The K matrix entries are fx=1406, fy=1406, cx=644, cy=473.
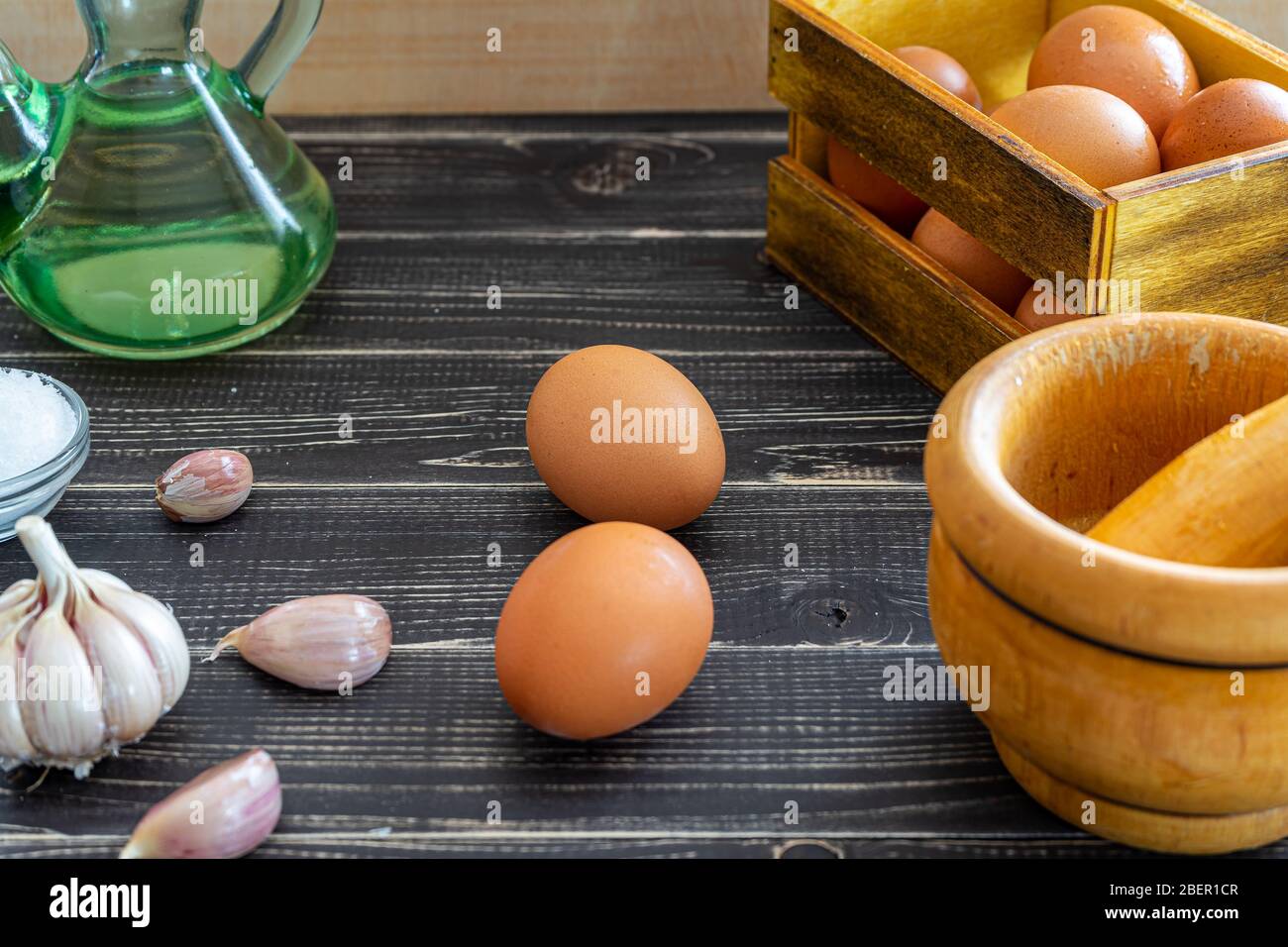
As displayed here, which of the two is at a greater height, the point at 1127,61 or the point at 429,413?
the point at 1127,61

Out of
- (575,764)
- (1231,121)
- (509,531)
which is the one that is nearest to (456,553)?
(509,531)

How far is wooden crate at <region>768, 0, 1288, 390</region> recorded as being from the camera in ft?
1.97

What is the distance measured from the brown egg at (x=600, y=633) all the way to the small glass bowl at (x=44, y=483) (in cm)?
23

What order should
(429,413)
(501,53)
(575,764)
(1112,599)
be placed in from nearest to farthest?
(1112,599)
(575,764)
(429,413)
(501,53)

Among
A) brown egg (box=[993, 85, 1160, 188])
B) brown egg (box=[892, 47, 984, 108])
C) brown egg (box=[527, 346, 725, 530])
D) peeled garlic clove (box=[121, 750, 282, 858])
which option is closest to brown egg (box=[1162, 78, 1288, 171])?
brown egg (box=[993, 85, 1160, 188])

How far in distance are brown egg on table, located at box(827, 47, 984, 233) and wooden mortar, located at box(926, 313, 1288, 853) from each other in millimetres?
262

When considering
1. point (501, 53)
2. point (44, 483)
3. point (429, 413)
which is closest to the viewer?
point (44, 483)

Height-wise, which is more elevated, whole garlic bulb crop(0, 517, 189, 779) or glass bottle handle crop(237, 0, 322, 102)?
glass bottle handle crop(237, 0, 322, 102)

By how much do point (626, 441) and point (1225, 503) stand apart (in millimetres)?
234

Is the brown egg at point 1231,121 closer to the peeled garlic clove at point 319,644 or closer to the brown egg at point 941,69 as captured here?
the brown egg at point 941,69

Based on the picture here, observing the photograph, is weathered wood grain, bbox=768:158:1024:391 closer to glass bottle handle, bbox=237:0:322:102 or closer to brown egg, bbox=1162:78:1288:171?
brown egg, bbox=1162:78:1288:171

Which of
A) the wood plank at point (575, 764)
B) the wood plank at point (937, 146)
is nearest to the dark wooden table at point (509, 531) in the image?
the wood plank at point (575, 764)

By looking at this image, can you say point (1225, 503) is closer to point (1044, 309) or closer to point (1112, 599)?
point (1112, 599)

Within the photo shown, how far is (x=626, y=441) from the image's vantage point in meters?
0.58
